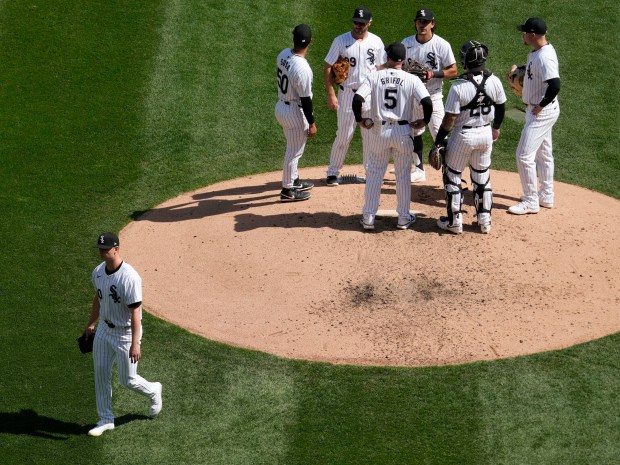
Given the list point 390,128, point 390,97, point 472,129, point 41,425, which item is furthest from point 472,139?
point 41,425

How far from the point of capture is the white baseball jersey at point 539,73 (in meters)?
12.3

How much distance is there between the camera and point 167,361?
10164 mm

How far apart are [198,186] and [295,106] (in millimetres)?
1902

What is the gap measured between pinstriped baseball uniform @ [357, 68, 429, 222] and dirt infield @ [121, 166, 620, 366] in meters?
0.47

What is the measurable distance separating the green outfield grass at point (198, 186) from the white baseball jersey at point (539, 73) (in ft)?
5.29

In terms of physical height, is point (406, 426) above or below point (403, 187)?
below

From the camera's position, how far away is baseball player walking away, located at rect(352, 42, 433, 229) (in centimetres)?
1178

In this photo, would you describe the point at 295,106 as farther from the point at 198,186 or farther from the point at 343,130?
the point at 198,186

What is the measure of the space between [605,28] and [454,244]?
670 centimetres

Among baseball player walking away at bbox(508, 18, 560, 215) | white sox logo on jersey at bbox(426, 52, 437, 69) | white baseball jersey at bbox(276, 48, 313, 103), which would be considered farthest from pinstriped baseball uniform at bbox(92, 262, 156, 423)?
white sox logo on jersey at bbox(426, 52, 437, 69)

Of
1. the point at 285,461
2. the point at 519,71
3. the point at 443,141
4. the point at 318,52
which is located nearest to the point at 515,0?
the point at 318,52

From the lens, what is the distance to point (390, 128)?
11992 millimetres

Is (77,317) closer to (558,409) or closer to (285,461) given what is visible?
(285,461)

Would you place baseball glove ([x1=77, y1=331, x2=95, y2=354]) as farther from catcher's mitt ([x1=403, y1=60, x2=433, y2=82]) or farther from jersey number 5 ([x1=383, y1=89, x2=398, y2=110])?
catcher's mitt ([x1=403, y1=60, x2=433, y2=82])
